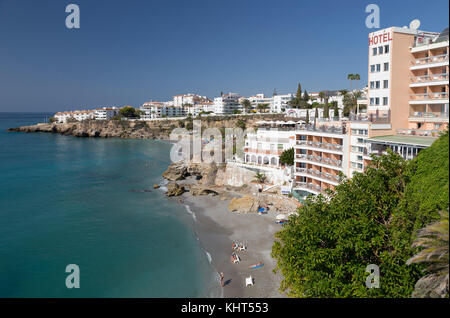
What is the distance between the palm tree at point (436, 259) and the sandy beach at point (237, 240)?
1177 cm

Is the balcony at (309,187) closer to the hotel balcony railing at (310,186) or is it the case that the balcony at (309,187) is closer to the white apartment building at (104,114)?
the hotel balcony railing at (310,186)

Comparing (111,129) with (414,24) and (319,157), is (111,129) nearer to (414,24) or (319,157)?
(319,157)

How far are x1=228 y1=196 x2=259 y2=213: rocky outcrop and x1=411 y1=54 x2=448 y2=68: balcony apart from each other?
19.4 meters

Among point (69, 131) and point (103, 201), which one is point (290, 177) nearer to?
point (103, 201)

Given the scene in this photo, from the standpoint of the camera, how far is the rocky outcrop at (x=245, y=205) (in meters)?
33.5

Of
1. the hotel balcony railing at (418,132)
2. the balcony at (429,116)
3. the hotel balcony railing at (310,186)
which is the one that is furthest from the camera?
the hotel balcony railing at (310,186)

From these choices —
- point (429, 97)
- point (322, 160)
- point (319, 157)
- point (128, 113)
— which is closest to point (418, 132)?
point (429, 97)

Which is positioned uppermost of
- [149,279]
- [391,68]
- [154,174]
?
[391,68]

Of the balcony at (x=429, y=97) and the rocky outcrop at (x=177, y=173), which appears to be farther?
the rocky outcrop at (x=177, y=173)

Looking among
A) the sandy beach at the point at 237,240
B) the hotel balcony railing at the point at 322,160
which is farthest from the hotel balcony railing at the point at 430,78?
the sandy beach at the point at 237,240

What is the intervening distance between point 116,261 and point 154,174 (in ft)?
110
